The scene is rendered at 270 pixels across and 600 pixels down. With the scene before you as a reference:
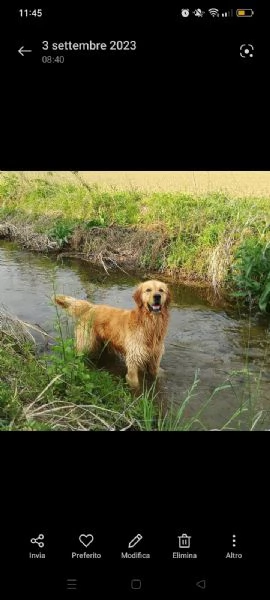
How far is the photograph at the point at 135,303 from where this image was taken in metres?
2.74

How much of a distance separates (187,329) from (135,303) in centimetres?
83

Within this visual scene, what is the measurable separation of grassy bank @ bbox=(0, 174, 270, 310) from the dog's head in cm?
107

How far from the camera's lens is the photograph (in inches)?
108

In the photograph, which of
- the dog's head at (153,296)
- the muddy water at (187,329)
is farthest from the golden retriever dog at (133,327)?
the muddy water at (187,329)

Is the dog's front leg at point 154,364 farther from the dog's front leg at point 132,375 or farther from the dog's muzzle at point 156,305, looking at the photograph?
the dog's muzzle at point 156,305

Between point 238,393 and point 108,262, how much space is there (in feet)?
11.7

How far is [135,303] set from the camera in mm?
4043
